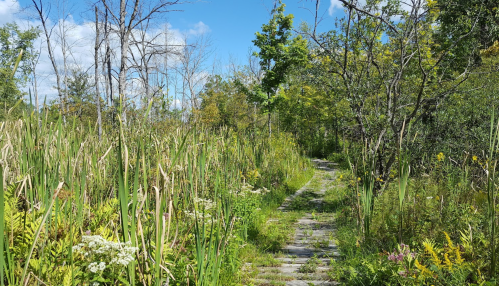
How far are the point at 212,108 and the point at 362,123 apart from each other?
1491 centimetres

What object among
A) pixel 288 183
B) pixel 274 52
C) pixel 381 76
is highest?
pixel 274 52

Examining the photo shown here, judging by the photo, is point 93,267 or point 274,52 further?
point 274,52

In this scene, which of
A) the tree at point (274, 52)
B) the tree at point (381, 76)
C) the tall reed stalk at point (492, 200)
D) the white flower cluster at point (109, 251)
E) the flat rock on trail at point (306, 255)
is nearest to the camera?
the white flower cluster at point (109, 251)

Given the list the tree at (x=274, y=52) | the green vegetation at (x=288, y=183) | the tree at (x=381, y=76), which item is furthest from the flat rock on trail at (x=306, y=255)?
the tree at (x=274, y=52)

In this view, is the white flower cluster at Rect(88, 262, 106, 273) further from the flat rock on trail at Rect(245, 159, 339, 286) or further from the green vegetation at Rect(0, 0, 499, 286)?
the flat rock on trail at Rect(245, 159, 339, 286)

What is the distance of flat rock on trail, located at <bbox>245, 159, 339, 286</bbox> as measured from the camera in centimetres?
281

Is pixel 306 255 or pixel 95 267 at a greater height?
pixel 95 267

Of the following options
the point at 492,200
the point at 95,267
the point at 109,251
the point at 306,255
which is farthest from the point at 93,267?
the point at 306,255

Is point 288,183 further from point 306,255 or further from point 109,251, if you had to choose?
point 109,251

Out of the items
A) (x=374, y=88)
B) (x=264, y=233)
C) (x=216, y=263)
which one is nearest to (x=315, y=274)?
(x=264, y=233)

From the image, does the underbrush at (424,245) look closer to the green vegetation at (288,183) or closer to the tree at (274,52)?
the green vegetation at (288,183)

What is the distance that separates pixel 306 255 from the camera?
11.2 ft

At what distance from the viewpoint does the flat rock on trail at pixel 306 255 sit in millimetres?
2807

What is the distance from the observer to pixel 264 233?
12.9ft
